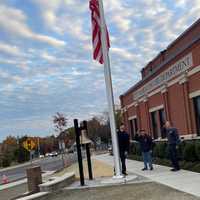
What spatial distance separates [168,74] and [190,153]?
31.6ft

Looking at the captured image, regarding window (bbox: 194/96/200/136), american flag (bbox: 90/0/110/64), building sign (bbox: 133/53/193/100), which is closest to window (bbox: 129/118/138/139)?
building sign (bbox: 133/53/193/100)

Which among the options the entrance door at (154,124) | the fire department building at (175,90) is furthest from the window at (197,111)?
the entrance door at (154,124)

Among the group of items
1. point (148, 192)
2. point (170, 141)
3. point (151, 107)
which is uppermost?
A: point (151, 107)

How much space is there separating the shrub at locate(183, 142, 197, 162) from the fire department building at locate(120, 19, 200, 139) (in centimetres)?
454

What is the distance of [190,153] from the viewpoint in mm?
20781

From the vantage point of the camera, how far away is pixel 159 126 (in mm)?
34656

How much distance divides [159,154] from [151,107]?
9.05 m

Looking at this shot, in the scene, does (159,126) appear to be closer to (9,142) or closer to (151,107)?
(151,107)

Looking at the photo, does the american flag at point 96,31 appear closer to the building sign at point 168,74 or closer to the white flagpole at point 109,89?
the white flagpole at point 109,89

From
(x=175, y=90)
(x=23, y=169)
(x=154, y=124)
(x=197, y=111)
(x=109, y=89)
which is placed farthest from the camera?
(x=23, y=169)

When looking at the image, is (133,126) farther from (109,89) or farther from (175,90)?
(109,89)

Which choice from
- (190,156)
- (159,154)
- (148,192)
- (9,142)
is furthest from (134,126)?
(9,142)

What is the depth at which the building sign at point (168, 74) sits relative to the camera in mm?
25734

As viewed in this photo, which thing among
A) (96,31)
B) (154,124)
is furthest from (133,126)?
(96,31)
